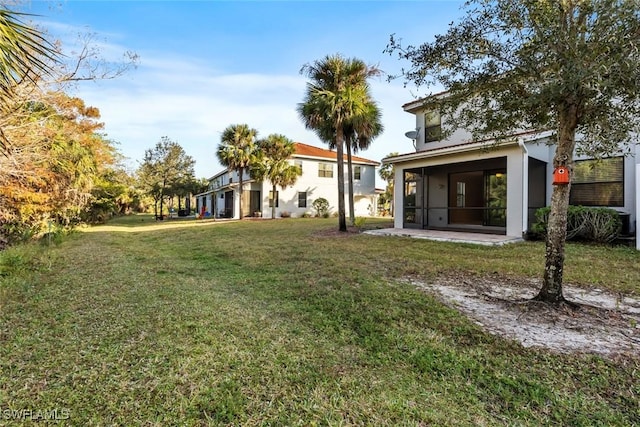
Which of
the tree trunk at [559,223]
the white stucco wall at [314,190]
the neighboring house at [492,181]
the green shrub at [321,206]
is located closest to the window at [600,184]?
the neighboring house at [492,181]

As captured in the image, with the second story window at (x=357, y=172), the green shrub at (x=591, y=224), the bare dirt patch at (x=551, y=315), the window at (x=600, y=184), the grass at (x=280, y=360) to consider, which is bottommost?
the grass at (x=280, y=360)

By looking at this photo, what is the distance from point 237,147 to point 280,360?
77.5ft

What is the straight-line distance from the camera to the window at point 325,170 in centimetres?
2802

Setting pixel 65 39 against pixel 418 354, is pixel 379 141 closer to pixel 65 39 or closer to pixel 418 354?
pixel 65 39

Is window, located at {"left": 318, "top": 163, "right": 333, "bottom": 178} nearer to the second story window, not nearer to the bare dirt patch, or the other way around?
the second story window

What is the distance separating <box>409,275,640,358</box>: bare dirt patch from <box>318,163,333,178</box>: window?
905 inches

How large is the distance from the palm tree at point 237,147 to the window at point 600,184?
2016 centimetres

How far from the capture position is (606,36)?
Answer: 11.5 feet

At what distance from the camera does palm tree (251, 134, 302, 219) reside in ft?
79.9

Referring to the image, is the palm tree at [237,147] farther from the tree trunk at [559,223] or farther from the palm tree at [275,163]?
the tree trunk at [559,223]

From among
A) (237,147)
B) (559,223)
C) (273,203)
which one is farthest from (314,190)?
(559,223)

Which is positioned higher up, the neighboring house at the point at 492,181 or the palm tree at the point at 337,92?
the palm tree at the point at 337,92

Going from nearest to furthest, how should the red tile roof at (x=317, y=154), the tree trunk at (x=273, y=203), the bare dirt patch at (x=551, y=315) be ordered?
the bare dirt patch at (x=551, y=315) → the tree trunk at (x=273, y=203) → the red tile roof at (x=317, y=154)

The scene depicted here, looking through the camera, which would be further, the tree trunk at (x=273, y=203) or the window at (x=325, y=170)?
the window at (x=325, y=170)
